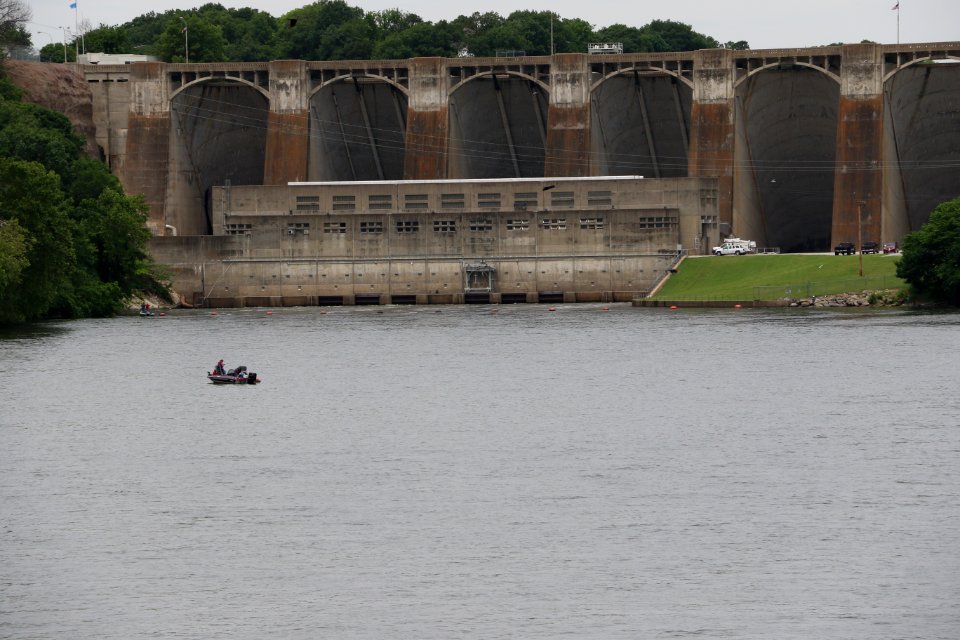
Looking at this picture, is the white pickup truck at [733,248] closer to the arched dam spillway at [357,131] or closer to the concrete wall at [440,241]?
the concrete wall at [440,241]

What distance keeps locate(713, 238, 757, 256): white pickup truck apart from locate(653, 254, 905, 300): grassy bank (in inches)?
87.2

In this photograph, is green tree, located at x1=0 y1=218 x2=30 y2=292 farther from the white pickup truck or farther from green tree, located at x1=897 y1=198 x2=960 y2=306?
the white pickup truck

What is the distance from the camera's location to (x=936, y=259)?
115 m

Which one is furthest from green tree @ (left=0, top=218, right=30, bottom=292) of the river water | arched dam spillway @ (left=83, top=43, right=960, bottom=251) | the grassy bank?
arched dam spillway @ (left=83, top=43, right=960, bottom=251)

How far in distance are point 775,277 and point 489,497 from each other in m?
84.8

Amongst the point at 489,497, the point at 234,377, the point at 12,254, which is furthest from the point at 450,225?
the point at 489,497

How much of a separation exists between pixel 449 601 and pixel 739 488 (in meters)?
14.7

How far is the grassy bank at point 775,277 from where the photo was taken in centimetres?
12625

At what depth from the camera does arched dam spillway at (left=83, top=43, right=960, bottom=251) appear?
149875mm

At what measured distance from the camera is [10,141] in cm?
13875

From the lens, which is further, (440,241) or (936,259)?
(440,241)

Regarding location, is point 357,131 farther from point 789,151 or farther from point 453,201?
point 789,151

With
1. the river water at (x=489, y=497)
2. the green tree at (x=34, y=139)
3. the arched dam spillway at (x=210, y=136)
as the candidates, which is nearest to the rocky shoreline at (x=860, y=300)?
the river water at (x=489, y=497)

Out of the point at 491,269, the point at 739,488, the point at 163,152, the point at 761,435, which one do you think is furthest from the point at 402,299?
the point at 739,488
